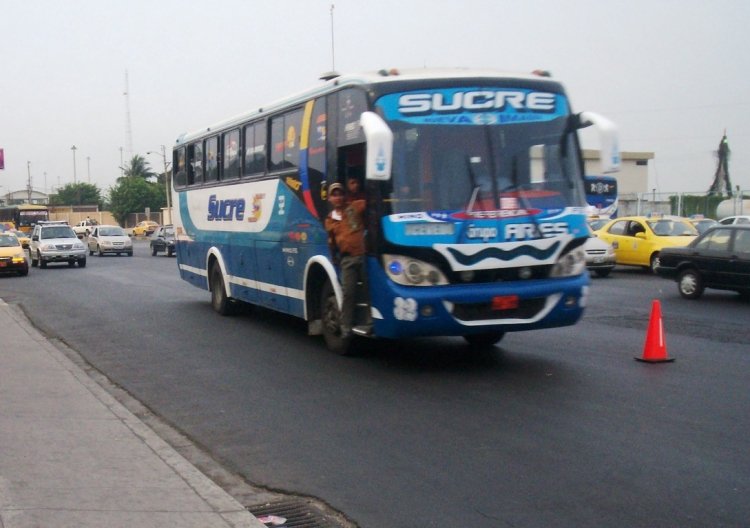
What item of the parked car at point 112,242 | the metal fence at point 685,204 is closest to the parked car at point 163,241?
the parked car at point 112,242

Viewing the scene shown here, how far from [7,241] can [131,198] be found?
3009 inches

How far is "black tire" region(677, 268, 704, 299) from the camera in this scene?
18156 millimetres

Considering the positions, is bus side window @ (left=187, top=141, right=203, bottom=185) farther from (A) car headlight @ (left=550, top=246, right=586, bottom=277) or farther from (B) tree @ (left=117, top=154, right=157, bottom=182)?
(B) tree @ (left=117, top=154, right=157, bottom=182)

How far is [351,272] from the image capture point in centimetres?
1016

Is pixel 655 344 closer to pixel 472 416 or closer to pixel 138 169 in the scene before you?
pixel 472 416

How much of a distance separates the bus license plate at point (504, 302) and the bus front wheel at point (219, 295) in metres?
7.35

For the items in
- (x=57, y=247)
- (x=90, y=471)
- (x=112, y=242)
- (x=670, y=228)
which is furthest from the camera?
(x=112, y=242)

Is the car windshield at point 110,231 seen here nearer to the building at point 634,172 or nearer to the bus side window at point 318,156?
the bus side window at point 318,156

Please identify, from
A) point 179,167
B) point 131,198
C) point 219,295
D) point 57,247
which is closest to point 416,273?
point 219,295

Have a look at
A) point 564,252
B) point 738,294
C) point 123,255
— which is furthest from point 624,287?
point 123,255

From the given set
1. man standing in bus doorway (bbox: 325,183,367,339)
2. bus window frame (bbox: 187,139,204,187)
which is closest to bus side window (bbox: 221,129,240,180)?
bus window frame (bbox: 187,139,204,187)

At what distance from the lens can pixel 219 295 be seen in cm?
1645

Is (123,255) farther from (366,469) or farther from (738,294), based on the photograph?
(366,469)

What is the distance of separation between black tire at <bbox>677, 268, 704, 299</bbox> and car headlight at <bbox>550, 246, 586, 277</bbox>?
29.6 feet
